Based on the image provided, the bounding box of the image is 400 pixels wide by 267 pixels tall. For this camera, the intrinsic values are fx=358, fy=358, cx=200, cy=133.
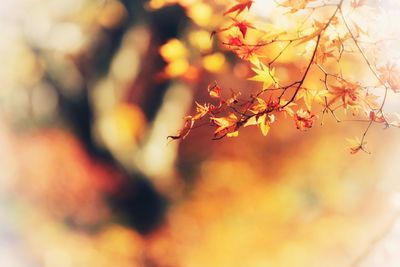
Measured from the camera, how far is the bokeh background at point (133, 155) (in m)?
3.66

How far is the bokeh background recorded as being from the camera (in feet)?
12.0

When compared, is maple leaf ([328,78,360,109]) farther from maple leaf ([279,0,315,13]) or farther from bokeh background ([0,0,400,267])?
bokeh background ([0,0,400,267])

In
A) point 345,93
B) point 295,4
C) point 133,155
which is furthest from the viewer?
point 133,155

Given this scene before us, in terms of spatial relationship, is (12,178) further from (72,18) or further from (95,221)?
(72,18)

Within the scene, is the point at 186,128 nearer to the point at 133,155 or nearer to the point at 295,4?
the point at 133,155

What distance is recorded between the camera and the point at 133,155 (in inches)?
146

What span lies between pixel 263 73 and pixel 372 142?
266cm

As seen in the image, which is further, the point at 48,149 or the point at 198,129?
the point at 198,129

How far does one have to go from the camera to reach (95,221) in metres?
3.74

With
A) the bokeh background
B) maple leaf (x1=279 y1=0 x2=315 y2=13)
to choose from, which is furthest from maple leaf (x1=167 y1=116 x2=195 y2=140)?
maple leaf (x1=279 y1=0 x2=315 y2=13)

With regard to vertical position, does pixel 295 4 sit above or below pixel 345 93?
above

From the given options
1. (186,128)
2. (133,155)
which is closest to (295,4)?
(186,128)

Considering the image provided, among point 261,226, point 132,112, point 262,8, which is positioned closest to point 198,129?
point 132,112

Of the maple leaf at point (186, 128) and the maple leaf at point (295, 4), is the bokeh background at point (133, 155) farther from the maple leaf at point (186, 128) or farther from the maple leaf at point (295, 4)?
the maple leaf at point (295, 4)
